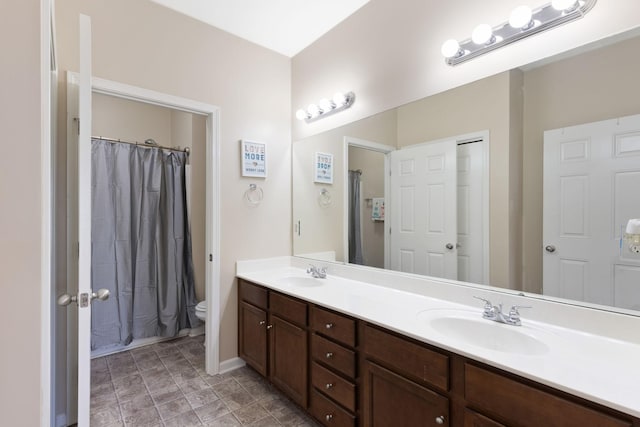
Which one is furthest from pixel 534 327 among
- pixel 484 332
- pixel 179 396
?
pixel 179 396

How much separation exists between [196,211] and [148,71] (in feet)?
4.82

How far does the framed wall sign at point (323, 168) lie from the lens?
98.3 inches

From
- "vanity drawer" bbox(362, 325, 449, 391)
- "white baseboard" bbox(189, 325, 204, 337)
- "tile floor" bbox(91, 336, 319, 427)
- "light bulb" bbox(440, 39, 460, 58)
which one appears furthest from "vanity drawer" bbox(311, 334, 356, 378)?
"white baseboard" bbox(189, 325, 204, 337)

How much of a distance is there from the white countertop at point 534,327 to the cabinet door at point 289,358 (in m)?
0.24

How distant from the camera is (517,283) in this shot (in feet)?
4.68

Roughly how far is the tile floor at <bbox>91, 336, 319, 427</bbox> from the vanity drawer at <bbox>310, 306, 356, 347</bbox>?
650 mm

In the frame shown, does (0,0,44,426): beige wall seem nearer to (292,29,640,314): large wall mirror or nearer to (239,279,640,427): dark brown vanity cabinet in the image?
(239,279,640,427): dark brown vanity cabinet

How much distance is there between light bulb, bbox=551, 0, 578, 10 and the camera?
1.24 metres

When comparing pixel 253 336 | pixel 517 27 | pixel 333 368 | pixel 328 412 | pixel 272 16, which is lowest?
pixel 328 412

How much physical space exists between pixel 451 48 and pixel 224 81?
1.69 meters

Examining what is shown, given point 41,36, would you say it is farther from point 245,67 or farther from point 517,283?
point 245,67

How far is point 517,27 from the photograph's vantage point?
1.36m

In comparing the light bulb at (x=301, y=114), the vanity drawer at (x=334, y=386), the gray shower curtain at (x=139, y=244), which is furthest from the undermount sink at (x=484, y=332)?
the gray shower curtain at (x=139, y=244)

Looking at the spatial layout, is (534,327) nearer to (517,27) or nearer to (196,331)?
(517,27)
